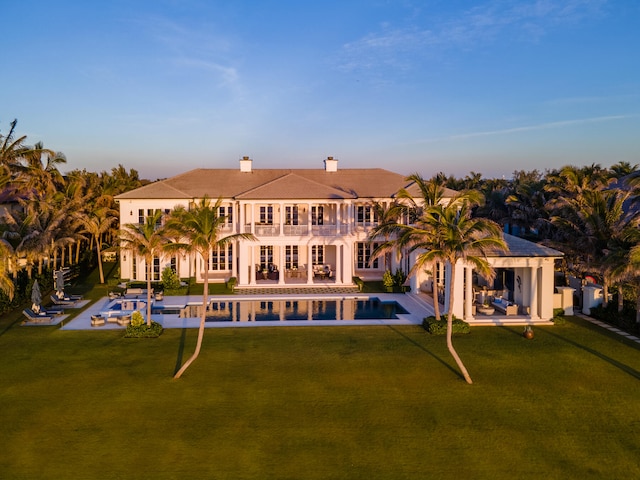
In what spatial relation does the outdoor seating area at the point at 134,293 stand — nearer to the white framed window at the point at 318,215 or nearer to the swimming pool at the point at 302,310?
the swimming pool at the point at 302,310

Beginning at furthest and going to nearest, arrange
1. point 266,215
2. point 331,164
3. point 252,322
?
point 331,164, point 266,215, point 252,322

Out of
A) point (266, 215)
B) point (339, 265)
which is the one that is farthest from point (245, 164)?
point (339, 265)

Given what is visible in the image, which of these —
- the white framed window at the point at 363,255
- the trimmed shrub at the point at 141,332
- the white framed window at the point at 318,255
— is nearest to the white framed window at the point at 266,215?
the white framed window at the point at 318,255

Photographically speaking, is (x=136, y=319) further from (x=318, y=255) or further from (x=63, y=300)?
(x=318, y=255)

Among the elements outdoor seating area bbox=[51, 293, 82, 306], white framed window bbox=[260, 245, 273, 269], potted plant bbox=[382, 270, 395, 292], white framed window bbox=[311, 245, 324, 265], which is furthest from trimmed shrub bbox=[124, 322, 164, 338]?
white framed window bbox=[311, 245, 324, 265]

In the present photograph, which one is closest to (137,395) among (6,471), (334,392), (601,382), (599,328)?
(6,471)

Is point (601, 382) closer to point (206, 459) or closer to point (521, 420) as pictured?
point (521, 420)

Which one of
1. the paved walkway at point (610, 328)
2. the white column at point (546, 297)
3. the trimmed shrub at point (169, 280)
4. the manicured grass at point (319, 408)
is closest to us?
the manicured grass at point (319, 408)
